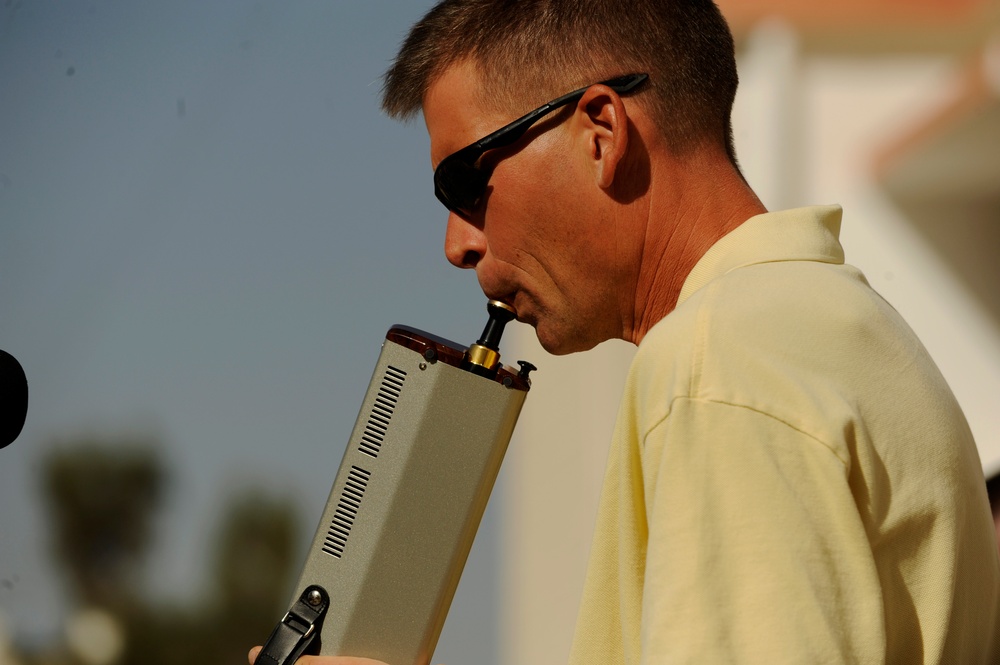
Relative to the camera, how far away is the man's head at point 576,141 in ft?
4.34

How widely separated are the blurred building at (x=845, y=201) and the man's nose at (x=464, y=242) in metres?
2.04

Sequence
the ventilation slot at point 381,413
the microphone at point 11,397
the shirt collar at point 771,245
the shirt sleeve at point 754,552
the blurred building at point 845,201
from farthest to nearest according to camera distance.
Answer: the blurred building at point 845,201, the ventilation slot at point 381,413, the microphone at point 11,397, the shirt collar at point 771,245, the shirt sleeve at point 754,552

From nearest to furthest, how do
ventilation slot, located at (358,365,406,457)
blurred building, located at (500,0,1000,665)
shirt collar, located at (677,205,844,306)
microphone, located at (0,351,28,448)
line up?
1. shirt collar, located at (677,205,844,306)
2. microphone, located at (0,351,28,448)
3. ventilation slot, located at (358,365,406,457)
4. blurred building, located at (500,0,1000,665)

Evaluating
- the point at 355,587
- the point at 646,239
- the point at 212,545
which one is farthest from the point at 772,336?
the point at 212,545

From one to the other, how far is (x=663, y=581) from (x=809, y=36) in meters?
2.99

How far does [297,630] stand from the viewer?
1315mm

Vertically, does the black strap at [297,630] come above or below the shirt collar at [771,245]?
below

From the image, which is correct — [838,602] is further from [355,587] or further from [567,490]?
[567,490]

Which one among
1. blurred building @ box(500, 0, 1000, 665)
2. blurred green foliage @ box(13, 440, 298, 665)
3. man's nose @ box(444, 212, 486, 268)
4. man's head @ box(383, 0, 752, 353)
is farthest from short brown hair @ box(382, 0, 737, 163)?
blurred green foliage @ box(13, 440, 298, 665)

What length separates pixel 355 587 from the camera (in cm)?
132

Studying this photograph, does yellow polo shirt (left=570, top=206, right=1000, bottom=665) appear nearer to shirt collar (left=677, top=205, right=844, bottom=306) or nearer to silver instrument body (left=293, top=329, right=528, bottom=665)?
shirt collar (left=677, top=205, right=844, bottom=306)

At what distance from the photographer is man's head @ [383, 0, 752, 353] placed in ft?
4.34

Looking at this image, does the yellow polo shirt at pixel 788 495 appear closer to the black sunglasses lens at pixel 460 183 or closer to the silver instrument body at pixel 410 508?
the silver instrument body at pixel 410 508

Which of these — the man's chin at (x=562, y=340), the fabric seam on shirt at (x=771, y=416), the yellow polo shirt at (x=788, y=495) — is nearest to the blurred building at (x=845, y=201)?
the man's chin at (x=562, y=340)
